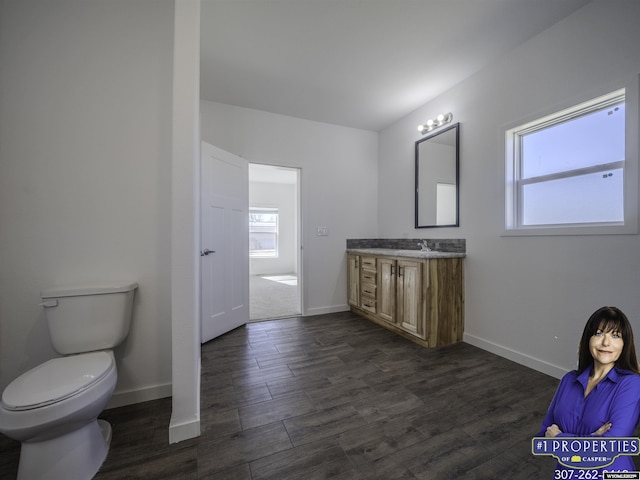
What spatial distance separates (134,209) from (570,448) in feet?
7.37

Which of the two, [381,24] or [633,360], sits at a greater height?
[381,24]

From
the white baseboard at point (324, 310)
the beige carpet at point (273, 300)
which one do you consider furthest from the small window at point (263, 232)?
the white baseboard at point (324, 310)

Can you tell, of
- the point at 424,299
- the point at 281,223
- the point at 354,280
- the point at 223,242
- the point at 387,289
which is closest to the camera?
the point at 424,299

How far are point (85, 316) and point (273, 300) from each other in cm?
302

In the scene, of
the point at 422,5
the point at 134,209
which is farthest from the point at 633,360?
the point at 134,209

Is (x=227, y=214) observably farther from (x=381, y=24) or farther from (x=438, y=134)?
(x=438, y=134)

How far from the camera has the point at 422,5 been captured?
5.82ft

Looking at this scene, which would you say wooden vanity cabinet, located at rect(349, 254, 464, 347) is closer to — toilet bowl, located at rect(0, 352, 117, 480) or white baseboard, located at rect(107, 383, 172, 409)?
white baseboard, located at rect(107, 383, 172, 409)

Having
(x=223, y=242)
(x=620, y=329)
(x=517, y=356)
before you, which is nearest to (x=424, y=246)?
(x=517, y=356)

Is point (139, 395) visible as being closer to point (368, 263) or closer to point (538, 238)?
point (368, 263)

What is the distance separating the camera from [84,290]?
1476 mm

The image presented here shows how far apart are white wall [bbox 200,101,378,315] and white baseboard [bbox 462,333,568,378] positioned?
1.68 meters

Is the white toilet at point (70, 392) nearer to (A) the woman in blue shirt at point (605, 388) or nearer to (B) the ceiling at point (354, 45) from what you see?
(A) the woman in blue shirt at point (605, 388)

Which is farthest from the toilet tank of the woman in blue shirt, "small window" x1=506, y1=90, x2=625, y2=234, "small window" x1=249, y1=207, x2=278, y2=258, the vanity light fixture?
"small window" x1=249, y1=207, x2=278, y2=258
